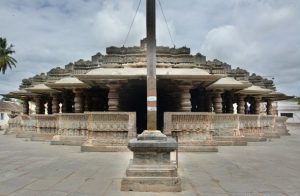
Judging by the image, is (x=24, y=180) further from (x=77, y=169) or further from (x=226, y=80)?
(x=226, y=80)

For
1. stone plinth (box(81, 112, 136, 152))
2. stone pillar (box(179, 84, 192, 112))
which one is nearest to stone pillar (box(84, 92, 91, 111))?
stone plinth (box(81, 112, 136, 152))

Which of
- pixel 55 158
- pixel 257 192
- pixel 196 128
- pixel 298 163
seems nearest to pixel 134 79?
pixel 196 128

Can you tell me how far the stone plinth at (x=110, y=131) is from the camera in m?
11.3

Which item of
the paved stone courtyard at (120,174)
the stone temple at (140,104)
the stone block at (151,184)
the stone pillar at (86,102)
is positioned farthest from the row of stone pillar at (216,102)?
the stone block at (151,184)

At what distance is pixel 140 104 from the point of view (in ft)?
52.0

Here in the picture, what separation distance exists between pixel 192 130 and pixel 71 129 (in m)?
5.19

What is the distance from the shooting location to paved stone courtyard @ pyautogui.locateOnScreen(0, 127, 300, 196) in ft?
18.4

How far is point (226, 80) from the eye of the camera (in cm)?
1522

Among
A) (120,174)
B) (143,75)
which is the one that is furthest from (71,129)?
(120,174)

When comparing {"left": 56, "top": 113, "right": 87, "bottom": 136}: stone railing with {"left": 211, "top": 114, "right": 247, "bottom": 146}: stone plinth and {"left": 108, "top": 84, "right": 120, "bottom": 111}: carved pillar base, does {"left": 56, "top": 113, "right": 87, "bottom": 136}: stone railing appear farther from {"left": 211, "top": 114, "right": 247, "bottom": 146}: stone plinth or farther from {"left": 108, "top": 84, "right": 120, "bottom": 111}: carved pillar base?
{"left": 211, "top": 114, "right": 247, "bottom": 146}: stone plinth

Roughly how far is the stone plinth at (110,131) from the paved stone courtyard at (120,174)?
1.06 meters

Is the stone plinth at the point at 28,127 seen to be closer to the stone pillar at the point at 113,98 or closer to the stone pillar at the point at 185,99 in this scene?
the stone pillar at the point at 113,98

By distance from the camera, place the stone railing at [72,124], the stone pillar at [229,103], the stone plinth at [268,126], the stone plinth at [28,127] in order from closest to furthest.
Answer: the stone railing at [72,124], the stone plinth at [268,126], the stone pillar at [229,103], the stone plinth at [28,127]

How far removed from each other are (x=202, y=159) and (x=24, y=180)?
16.2 ft
